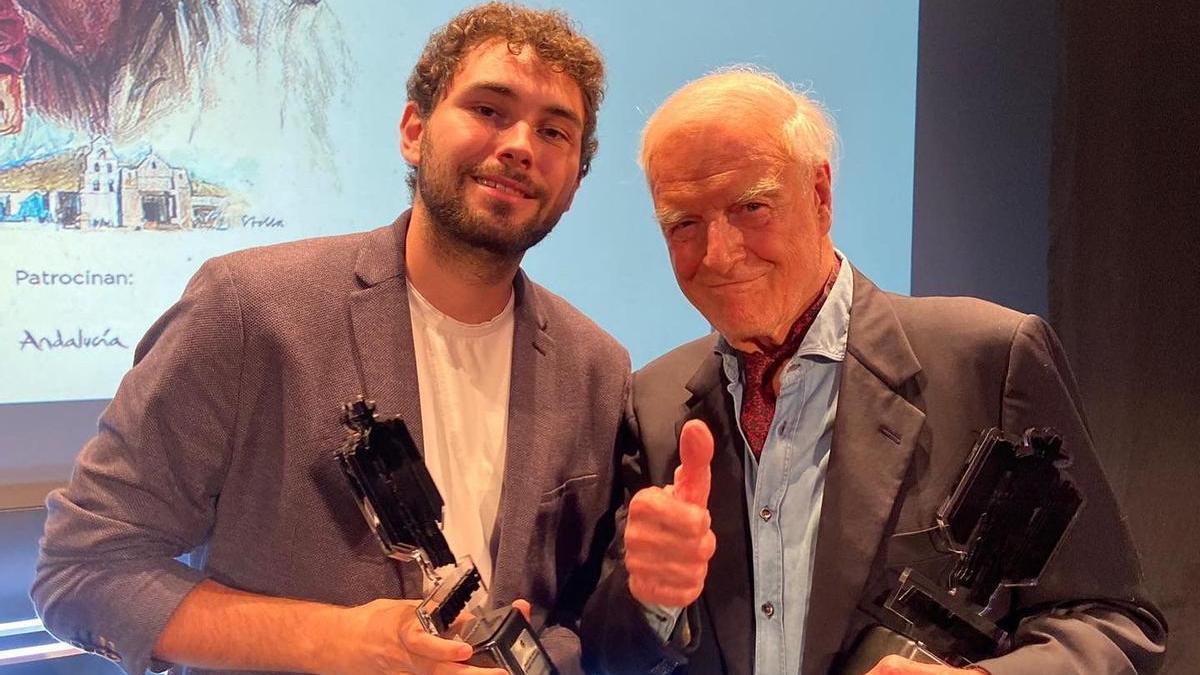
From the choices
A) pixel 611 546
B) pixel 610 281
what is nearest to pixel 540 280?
pixel 610 281

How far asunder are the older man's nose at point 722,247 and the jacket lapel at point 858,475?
0.70 feet

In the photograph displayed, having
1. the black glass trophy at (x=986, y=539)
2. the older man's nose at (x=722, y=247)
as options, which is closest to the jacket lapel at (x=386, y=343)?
the older man's nose at (x=722, y=247)

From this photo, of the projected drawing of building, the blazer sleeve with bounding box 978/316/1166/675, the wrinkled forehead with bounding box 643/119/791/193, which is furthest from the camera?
the projected drawing of building

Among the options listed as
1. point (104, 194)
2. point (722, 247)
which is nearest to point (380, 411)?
point (722, 247)

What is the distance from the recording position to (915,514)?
1299mm

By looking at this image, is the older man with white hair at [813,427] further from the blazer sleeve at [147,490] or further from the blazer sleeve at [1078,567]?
the blazer sleeve at [147,490]

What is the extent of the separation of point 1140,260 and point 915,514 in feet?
5.47

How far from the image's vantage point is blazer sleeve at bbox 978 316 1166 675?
123cm

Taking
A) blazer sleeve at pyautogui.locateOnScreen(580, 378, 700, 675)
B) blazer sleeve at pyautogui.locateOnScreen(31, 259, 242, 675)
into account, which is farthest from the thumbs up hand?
blazer sleeve at pyautogui.locateOnScreen(31, 259, 242, 675)

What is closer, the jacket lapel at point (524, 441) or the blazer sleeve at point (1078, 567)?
the blazer sleeve at point (1078, 567)

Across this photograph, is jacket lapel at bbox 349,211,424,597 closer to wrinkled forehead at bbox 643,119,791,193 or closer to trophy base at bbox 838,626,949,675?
wrinkled forehead at bbox 643,119,791,193

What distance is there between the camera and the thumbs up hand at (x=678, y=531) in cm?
113

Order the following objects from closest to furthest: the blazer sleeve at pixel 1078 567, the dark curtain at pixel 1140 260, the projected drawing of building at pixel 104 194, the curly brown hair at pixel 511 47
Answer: the blazer sleeve at pixel 1078 567 → the curly brown hair at pixel 511 47 → the projected drawing of building at pixel 104 194 → the dark curtain at pixel 1140 260

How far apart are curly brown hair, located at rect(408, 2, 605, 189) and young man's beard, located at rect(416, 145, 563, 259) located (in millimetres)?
169
